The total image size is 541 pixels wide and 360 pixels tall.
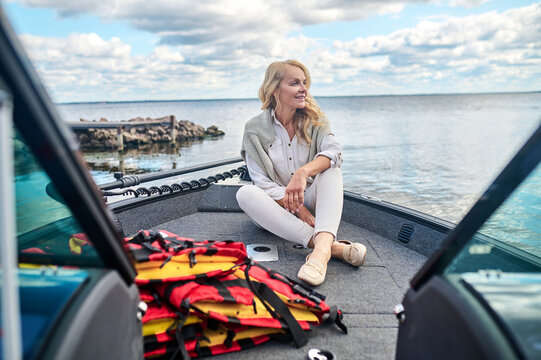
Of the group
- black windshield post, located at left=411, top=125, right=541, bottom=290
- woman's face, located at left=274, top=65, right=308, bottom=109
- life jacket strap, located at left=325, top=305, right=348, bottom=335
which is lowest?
life jacket strap, located at left=325, top=305, right=348, bottom=335

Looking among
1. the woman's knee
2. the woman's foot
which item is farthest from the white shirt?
the woman's foot

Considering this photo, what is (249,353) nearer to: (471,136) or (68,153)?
(68,153)

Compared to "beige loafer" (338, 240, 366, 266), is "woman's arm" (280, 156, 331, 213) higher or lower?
higher

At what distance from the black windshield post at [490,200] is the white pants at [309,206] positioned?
1.21 metres

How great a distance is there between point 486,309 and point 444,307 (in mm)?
85

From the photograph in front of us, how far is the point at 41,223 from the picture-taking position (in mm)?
997

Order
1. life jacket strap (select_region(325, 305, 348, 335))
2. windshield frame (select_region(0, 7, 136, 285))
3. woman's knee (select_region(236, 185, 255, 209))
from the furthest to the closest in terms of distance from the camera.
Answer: woman's knee (select_region(236, 185, 255, 209)) → life jacket strap (select_region(325, 305, 348, 335)) → windshield frame (select_region(0, 7, 136, 285))

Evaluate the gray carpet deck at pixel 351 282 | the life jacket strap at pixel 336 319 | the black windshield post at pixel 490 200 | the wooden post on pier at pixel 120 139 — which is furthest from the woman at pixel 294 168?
the wooden post on pier at pixel 120 139

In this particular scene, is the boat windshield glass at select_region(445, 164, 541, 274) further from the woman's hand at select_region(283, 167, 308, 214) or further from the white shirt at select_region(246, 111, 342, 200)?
the white shirt at select_region(246, 111, 342, 200)

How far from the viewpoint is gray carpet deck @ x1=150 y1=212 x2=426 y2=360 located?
138cm

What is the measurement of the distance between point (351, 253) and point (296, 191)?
0.42 m

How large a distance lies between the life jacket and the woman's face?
1.03 metres

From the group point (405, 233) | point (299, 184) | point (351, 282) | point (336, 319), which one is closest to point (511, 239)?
point (336, 319)

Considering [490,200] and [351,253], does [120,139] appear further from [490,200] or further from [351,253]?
[490,200]
